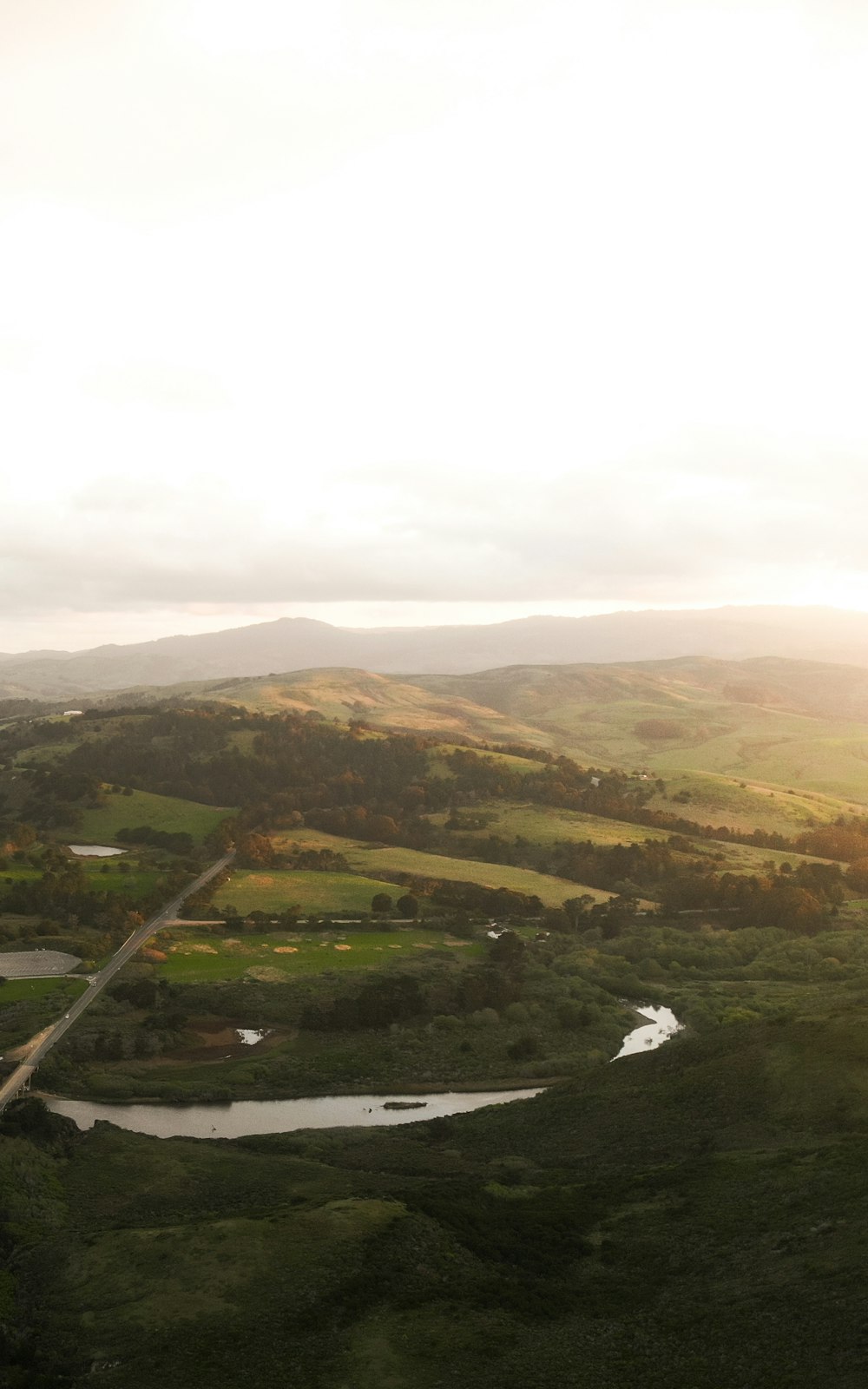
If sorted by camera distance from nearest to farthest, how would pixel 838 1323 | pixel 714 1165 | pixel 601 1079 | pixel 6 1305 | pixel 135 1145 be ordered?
pixel 838 1323 < pixel 6 1305 < pixel 714 1165 < pixel 135 1145 < pixel 601 1079

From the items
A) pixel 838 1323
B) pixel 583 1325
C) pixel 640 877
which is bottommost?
pixel 640 877

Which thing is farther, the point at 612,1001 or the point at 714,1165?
the point at 612,1001

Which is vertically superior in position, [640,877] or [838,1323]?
[838,1323]

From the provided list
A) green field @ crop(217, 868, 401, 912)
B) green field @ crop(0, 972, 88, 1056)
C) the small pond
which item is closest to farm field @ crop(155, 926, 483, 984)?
green field @ crop(0, 972, 88, 1056)

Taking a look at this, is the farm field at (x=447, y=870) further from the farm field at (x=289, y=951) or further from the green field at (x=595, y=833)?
the green field at (x=595, y=833)

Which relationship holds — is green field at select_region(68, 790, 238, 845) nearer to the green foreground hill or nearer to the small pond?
the small pond

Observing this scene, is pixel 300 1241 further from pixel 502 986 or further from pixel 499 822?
pixel 499 822

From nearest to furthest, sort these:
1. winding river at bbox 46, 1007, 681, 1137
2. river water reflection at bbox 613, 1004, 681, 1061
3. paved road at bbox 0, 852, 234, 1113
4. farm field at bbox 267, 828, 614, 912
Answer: winding river at bbox 46, 1007, 681, 1137, paved road at bbox 0, 852, 234, 1113, river water reflection at bbox 613, 1004, 681, 1061, farm field at bbox 267, 828, 614, 912

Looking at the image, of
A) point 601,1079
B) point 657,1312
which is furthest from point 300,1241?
point 601,1079

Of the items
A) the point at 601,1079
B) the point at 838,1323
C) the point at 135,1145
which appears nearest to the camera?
the point at 838,1323
